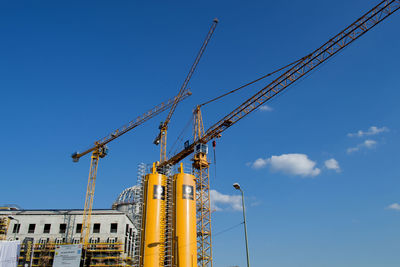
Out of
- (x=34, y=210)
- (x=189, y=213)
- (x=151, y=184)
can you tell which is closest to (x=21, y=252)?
(x=34, y=210)

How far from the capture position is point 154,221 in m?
58.4

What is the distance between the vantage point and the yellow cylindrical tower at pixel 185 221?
56100mm

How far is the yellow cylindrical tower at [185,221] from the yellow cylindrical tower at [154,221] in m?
2.83

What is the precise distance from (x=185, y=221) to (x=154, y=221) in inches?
216

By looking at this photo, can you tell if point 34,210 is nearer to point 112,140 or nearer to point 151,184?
point 112,140

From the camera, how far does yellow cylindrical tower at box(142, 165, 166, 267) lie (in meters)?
55.9

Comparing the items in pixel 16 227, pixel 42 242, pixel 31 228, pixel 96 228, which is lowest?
pixel 42 242

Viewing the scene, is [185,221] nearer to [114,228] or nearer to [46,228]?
[114,228]

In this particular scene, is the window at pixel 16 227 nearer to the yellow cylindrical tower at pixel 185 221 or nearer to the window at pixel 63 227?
the window at pixel 63 227

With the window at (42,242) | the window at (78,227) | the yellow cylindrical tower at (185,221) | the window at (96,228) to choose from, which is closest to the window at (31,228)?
the window at (42,242)

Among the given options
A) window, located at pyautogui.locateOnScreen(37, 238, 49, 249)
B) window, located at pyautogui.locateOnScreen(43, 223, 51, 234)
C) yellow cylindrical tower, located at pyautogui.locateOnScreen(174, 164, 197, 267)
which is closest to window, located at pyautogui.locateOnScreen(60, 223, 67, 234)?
window, located at pyautogui.locateOnScreen(43, 223, 51, 234)

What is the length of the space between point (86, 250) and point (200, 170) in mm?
30513

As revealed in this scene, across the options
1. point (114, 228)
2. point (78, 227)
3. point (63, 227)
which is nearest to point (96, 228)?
point (78, 227)

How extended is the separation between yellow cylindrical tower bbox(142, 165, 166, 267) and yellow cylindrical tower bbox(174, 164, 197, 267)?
9.29 feet
